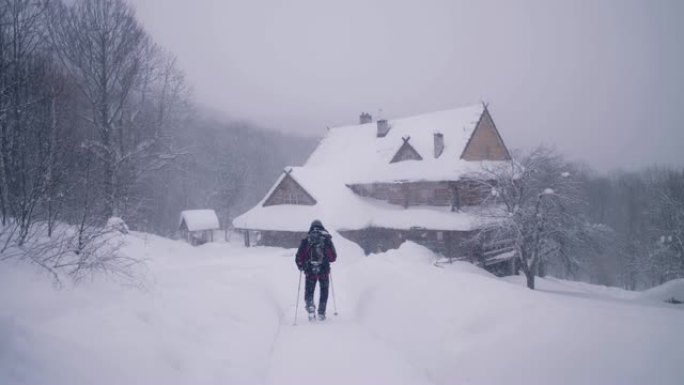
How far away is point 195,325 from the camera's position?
5.52 meters

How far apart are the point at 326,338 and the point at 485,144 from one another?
25.7m

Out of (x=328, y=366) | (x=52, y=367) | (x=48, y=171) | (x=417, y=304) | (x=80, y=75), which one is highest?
(x=80, y=75)

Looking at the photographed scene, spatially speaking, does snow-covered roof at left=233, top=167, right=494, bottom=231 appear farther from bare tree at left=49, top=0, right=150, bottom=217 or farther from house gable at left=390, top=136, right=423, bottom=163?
bare tree at left=49, top=0, right=150, bottom=217

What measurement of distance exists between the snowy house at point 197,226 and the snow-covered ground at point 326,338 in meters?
37.9

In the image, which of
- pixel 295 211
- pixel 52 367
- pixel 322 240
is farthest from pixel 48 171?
pixel 295 211

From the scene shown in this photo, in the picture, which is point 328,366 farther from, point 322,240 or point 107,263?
point 107,263

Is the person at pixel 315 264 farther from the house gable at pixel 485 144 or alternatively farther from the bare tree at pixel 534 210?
the house gable at pixel 485 144

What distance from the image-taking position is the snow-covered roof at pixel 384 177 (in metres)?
25.9

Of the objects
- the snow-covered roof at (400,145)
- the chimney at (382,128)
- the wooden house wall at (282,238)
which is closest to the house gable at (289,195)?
the wooden house wall at (282,238)

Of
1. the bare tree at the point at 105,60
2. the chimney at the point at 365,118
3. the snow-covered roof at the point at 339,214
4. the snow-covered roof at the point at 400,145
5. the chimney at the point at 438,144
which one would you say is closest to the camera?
the bare tree at the point at 105,60

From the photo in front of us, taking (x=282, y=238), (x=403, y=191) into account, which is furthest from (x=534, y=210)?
(x=282, y=238)

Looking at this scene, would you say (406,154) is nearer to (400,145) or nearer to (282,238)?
(400,145)

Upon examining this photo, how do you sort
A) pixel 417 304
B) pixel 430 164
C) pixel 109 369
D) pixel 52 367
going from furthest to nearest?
1. pixel 430 164
2. pixel 417 304
3. pixel 109 369
4. pixel 52 367

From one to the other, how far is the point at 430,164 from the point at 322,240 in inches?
844
